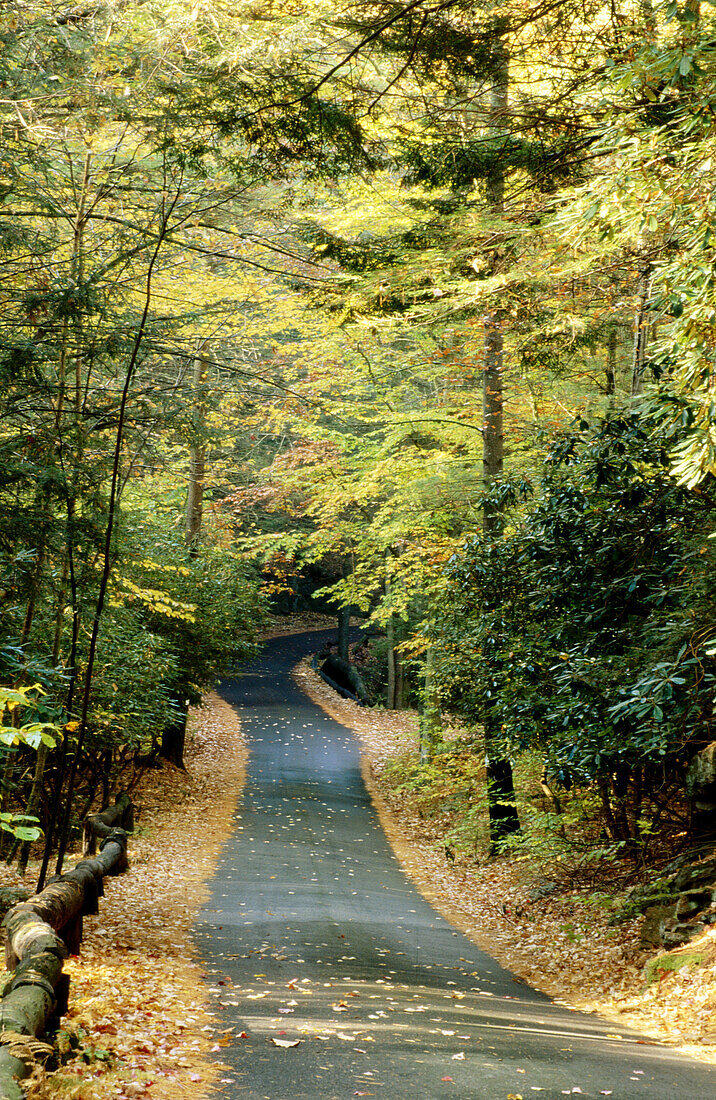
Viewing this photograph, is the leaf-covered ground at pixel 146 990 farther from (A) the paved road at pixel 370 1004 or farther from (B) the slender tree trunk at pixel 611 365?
(B) the slender tree trunk at pixel 611 365

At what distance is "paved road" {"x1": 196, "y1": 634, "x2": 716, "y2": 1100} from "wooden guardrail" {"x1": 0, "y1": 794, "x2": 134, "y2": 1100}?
1.08 m

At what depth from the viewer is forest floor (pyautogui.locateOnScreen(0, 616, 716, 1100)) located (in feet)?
14.2

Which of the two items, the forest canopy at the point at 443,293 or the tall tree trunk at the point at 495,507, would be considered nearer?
the forest canopy at the point at 443,293

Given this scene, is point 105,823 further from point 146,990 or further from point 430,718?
point 430,718

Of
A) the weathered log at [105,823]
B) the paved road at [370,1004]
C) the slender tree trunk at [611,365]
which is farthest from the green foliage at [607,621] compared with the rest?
the weathered log at [105,823]

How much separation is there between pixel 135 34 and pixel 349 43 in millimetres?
2413

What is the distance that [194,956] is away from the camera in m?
6.91

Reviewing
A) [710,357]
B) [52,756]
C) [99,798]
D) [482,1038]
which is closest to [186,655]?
[99,798]

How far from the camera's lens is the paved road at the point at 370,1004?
4414 millimetres

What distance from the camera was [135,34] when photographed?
7.60 meters

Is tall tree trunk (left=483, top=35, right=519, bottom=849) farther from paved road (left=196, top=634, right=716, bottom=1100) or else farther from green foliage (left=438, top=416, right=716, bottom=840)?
paved road (left=196, top=634, right=716, bottom=1100)

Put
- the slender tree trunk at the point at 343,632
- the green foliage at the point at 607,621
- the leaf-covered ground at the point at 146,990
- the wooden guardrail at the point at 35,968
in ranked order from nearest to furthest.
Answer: the wooden guardrail at the point at 35,968 → the leaf-covered ground at the point at 146,990 → the green foliage at the point at 607,621 → the slender tree trunk at the point at 343,632

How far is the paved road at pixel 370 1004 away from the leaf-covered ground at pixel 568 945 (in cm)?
35

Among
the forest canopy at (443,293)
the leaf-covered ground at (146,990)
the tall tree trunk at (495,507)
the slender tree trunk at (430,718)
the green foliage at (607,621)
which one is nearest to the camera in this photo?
the leaf-covered ground at (146,990)
